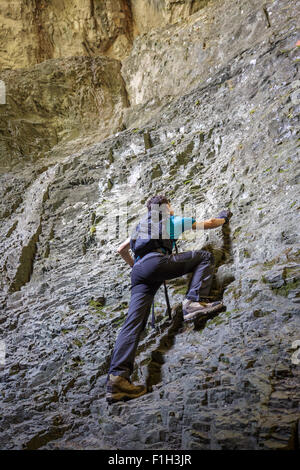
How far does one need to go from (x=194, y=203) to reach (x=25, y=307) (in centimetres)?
396

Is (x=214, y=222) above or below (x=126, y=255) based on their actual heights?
above

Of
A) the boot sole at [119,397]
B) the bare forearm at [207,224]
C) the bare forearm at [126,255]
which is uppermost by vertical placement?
the bare forearm at [207,224]

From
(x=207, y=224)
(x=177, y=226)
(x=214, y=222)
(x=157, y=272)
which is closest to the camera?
(x=157, y=272)

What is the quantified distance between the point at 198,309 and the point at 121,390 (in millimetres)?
1362

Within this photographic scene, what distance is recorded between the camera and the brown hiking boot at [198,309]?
4266 mm

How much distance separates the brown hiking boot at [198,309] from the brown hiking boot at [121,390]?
3.49ft

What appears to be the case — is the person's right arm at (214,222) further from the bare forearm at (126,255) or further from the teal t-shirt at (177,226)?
the bare forearm at (126,255)

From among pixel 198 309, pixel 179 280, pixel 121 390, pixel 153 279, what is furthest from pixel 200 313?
pixel 121 390

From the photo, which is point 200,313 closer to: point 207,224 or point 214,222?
point 207,224

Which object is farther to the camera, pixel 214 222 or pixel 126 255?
pixel 126 255

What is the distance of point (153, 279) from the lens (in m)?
4.31

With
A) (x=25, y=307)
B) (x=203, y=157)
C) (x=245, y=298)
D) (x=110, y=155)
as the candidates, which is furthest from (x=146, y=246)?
(x=110, y=155)

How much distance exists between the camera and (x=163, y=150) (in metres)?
8.97

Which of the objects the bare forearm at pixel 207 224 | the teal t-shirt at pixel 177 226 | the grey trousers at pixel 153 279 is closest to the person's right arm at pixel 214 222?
the bare forearm at pixel 207 224
